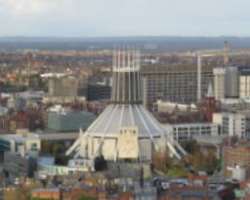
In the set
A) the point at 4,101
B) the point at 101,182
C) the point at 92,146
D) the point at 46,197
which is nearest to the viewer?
the point at 46,197

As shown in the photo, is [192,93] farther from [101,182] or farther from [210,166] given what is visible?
[101,182]

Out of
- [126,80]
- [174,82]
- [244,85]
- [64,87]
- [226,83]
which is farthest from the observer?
[64,87]

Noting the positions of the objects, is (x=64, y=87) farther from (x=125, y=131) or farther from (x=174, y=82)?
(x=125, y=131)

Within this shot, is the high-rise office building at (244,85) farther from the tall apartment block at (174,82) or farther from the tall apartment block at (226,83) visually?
the tall apartment block at (174,82)

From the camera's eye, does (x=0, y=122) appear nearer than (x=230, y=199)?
No

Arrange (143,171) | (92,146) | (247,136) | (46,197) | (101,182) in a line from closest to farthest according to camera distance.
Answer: (46,197) < (101,182) < (143,171) < (92,146) < (247,136)

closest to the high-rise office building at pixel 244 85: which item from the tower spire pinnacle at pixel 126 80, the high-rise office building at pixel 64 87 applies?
the high-rise office building at pixel 64 87

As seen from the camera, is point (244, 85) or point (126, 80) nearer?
point (126, 80)

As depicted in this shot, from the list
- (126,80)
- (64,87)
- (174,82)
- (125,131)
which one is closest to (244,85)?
(174,82)

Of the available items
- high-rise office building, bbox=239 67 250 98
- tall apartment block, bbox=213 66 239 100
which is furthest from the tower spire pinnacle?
high-rise office building, bbox=239 67 250 98

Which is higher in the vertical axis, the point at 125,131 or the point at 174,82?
the point at 125,131

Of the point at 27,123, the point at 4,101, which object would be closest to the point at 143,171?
the point at 27,123
